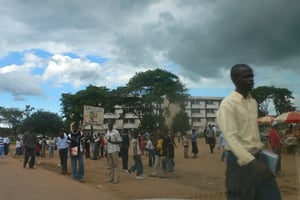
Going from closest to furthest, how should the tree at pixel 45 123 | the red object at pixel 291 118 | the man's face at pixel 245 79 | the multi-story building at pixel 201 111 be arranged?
the man's face at pixel 245 79
the red object at pixel 291 118
the tree at pixel 45 123
the multi-story building at pixel 201 111

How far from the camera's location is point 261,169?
3209 millimetres

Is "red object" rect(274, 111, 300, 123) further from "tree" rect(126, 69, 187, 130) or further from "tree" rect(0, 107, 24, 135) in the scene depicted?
"tree" rect(0, 107, 24, 135)

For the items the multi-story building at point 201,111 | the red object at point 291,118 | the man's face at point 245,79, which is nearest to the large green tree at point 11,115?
the multi-story building at point 201,111

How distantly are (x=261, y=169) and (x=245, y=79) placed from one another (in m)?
0.78

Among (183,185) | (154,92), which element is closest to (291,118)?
(183,185)

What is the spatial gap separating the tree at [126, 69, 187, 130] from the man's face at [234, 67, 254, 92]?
56.3 m

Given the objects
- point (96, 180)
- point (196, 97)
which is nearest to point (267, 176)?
point (96, 180)

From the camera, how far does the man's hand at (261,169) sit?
3211mm

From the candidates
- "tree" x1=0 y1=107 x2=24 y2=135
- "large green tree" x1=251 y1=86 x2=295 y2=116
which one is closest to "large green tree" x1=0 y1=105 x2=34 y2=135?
"tree" x1=0 y1=107 x2=24 y2=135

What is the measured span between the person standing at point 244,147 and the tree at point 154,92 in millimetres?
56312

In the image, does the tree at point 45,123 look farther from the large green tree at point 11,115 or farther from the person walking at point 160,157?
the large green tree at point 11,115

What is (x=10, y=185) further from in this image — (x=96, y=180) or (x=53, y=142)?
(x=53, y=142)

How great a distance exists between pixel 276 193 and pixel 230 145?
55 cm

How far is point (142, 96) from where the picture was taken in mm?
62344
